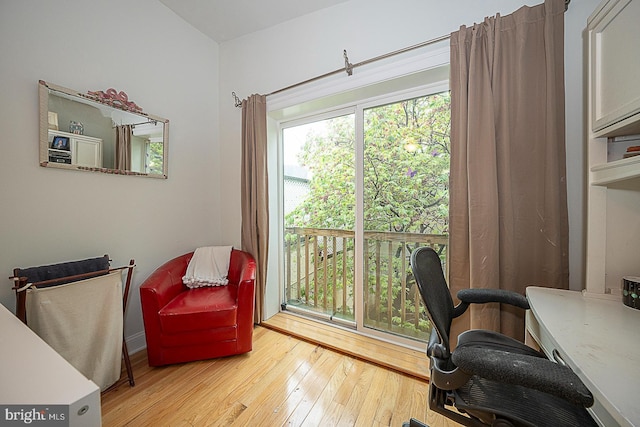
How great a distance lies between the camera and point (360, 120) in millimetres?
2027

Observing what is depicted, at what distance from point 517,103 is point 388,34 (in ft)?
3.28

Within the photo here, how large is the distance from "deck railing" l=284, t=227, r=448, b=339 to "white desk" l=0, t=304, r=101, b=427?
1.81 metres

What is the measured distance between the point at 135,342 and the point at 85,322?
0.70m

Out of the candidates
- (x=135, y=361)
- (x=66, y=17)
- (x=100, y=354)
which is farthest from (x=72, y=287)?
(x=66, y=17)

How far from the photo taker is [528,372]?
607 millimetres

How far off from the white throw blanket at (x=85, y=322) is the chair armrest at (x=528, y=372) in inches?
75.0

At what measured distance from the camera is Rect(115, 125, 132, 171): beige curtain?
5.76 ft

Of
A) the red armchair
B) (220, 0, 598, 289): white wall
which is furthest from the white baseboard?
(220, 0, 598, 289): white wall

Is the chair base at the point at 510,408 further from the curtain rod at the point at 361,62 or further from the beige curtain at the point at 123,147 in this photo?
the beige curtain at the point at 123,147

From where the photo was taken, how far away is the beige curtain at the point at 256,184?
7.14ft

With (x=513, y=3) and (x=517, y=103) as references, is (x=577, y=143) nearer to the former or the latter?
(x=517, y=103)

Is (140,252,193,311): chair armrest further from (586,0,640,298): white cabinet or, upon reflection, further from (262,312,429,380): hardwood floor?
(586,0,640,298): white cabinet

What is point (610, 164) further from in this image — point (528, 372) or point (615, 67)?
point (528, 372)

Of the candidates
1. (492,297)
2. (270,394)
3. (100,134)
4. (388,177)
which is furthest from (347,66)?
(270,394)
